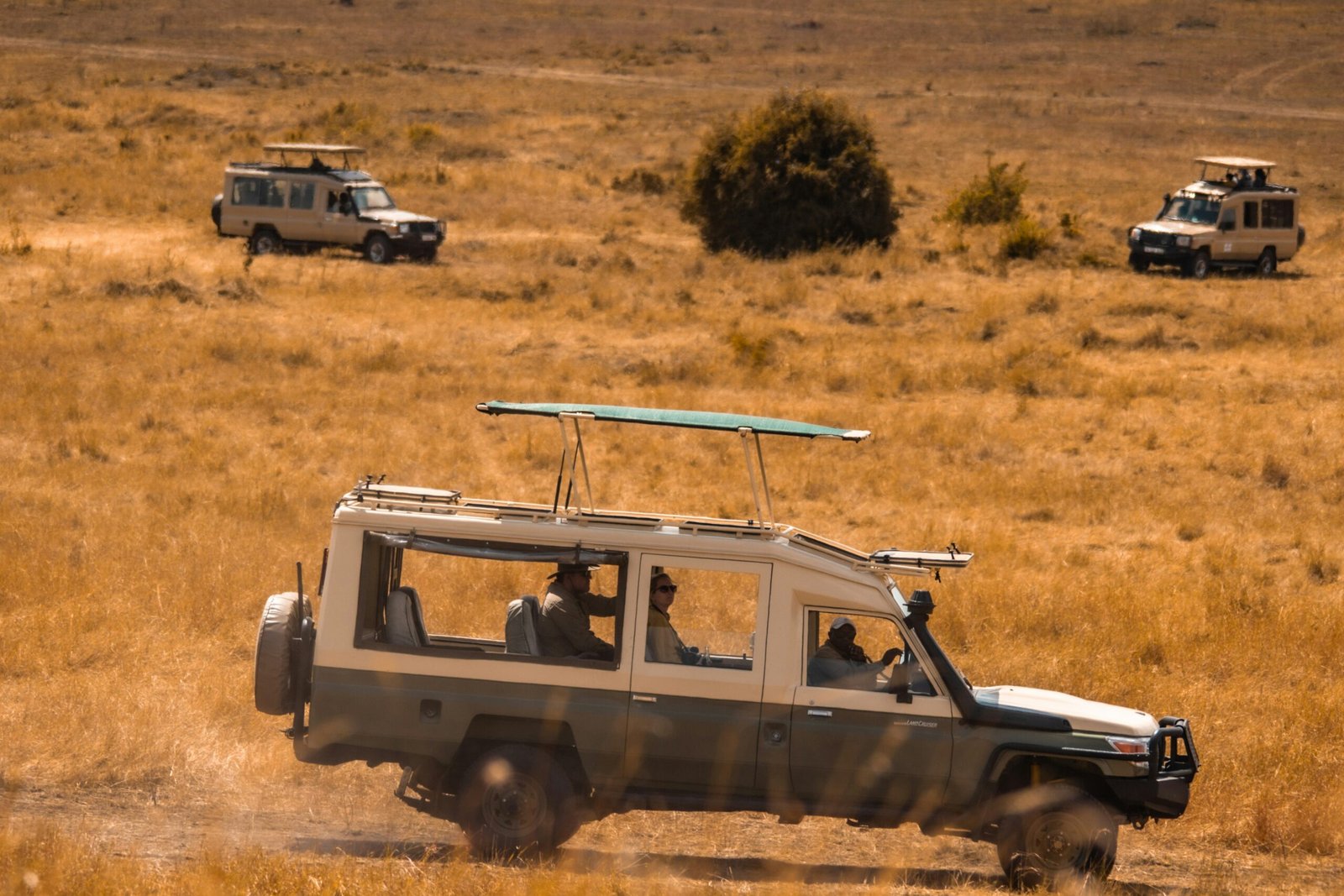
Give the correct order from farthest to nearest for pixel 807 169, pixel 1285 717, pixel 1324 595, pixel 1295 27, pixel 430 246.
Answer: pixel 1295 27
pixel 807 169
pixel 430 246
pixel 1324 595
pixel 1285 717

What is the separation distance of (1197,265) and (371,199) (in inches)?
667

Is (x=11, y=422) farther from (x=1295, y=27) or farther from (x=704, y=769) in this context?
(x=1295, y=27)

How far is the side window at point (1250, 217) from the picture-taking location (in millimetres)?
31328

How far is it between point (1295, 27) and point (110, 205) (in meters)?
67.2

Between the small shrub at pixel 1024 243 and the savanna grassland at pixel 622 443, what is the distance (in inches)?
39.6

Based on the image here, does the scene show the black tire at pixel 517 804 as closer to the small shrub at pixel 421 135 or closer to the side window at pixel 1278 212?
the side window at pixel 1278 212

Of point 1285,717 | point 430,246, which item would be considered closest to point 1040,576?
point 1285,717

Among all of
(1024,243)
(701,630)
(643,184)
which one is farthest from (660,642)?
(643,184)

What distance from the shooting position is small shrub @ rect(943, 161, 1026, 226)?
36.0m

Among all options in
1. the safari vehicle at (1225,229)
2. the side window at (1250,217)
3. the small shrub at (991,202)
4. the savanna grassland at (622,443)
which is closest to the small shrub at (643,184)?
the savanna grassland at (622,443)

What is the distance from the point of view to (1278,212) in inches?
1249

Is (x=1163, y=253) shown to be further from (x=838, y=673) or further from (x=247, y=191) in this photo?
(x=838, y=673)

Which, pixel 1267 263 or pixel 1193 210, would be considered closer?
pixel 1193 210

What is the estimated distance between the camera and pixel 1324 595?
1436 cm
